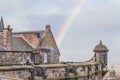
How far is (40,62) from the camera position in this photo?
3541 cm

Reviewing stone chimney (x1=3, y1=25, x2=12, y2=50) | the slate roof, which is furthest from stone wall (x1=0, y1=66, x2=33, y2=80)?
the slate roof

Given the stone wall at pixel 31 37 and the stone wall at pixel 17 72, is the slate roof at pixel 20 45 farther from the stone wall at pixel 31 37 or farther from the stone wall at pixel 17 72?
the stone wall at pixel 17 72

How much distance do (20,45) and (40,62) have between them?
12.4 meters

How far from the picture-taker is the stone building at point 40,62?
19312 millimetres

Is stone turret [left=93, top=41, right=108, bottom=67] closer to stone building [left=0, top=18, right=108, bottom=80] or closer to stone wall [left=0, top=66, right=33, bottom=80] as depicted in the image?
stone building [left=0, top=18, right=108, bottom=80]

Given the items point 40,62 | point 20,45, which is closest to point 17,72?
point 40,62

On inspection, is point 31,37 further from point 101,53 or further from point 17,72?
point 17,72

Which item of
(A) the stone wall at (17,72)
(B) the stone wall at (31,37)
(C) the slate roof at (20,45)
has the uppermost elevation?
(B) the stone wall at (31,37)

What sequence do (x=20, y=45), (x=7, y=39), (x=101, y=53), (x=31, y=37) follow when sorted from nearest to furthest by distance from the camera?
1. (x=101, y=53)
2. (x=7, y=39)
3. (x=20, y=45)
4. (x=31, y=37)

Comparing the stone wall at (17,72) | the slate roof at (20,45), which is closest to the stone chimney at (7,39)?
the slate roof at (20,45)

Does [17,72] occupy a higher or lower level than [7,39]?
lower

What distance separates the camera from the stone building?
19.3m

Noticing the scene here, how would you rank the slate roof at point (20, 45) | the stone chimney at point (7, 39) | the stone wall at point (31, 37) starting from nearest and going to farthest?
1. the stone chimney at point (7, 39)
2. the slate roof at point (20, 45)
3. the stone wall at point (31, 37)

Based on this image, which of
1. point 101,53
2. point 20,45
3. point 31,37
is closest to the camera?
point 101,53
